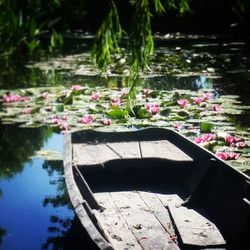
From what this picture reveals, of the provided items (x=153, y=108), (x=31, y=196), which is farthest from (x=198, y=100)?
(x=31, y=196)

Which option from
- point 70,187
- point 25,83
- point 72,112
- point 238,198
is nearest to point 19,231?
point 70,187

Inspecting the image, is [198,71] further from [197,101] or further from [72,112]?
[72,112]

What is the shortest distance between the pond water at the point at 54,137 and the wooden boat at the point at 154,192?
32cm

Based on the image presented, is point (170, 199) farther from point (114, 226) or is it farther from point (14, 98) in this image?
point (14, 98)

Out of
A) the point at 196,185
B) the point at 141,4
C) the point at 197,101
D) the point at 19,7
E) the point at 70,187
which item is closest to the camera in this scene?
the point at 19,7

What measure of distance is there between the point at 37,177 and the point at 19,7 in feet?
9.47

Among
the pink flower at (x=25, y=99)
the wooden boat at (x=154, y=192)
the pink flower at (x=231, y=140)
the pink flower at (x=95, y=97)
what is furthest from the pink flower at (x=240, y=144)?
the pink flower at (x=25, y=99)

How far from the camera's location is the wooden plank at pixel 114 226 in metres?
2.45

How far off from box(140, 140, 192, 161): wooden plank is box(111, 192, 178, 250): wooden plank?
1.37ft

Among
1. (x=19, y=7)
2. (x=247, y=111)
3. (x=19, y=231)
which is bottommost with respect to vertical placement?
(x=19, y=231)

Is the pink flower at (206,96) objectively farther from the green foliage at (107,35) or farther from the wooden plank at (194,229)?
the green foliage at (107,35)

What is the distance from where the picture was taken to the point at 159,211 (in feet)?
9.73

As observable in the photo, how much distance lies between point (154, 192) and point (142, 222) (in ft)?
1.91

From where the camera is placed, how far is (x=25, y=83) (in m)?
8.41
